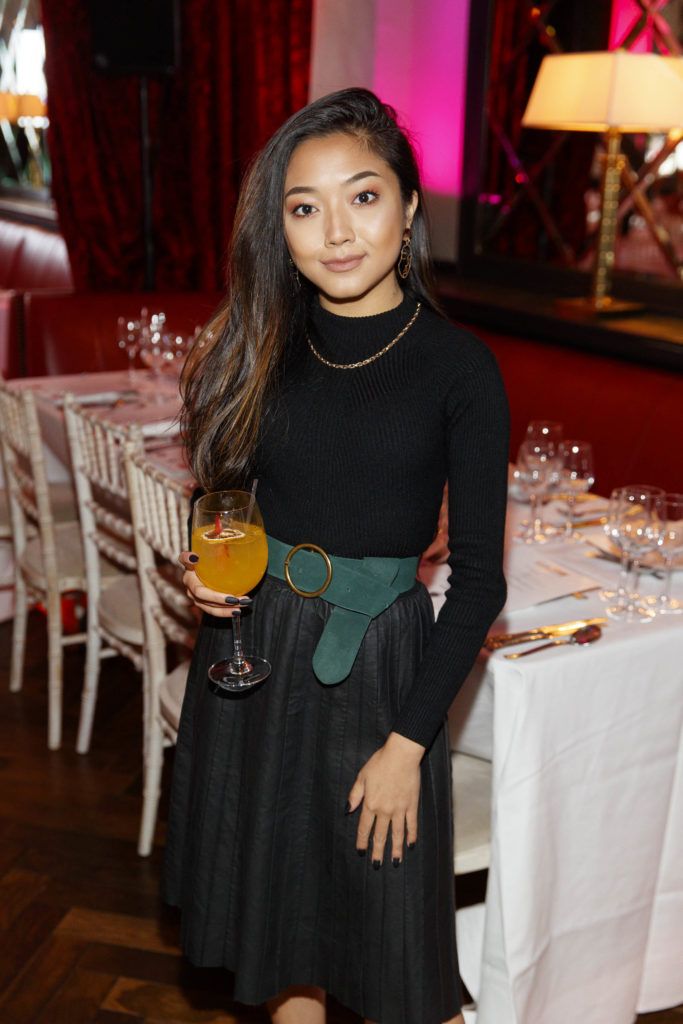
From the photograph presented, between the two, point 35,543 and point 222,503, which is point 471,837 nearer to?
point 222,503

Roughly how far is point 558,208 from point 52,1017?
321 cm

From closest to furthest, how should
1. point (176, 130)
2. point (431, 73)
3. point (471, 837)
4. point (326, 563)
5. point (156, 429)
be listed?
1. point (326, 563)
2. point (471, 837)
3. point (156, 429)
4. point (431, 73)
5. point (176, 130)

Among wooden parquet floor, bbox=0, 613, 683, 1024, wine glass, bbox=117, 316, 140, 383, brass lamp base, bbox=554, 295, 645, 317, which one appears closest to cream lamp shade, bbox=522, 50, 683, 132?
brass lamp base, bbox=554, 295, 645, 317

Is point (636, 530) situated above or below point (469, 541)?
below

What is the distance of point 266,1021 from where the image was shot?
78.9 inches

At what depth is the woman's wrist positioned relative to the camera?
4.41 ft

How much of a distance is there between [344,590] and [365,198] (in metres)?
0.50

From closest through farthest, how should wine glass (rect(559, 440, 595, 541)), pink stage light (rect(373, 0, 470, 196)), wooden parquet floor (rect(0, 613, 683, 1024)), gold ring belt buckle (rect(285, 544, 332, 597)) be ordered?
1. gold ring belt buckle (rect(285, 544, 332, 597))
2. wooden parquet floor (rect(0, 613, 683, 1024))
3. wine glass (rect(559, 440, 595, 541))
4. pink stage light (rect(373, 0, 470, 196))

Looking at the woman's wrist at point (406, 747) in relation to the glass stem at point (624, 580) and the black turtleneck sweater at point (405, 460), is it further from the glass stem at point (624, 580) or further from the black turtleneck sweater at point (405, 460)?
the glass stem at point (624, 580)

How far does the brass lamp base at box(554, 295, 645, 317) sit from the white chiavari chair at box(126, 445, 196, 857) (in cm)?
159

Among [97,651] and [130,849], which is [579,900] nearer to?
[130,849]

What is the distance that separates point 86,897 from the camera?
2.36 metres

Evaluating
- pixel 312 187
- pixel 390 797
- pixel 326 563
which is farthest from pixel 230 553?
pixel 312 187

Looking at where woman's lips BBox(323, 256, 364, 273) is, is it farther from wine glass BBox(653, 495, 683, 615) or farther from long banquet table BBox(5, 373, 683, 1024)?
wine glass BBox(653, 495, 683, 615)
